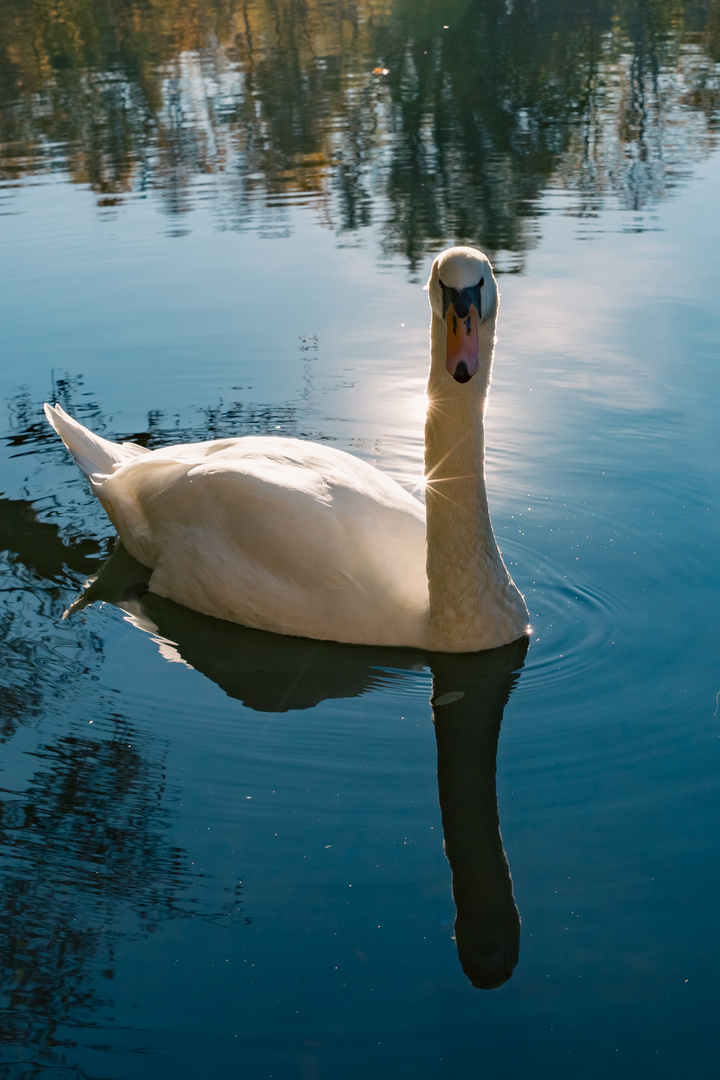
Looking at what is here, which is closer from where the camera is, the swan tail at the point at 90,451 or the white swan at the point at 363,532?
the white swan at the point at 363,532

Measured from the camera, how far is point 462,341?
4.96 meters

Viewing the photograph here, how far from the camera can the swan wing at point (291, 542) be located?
230 inches

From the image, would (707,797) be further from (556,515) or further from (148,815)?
(556,515)

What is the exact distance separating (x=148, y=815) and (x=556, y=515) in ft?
11.1

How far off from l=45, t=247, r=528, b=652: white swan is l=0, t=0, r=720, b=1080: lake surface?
193 millimetres

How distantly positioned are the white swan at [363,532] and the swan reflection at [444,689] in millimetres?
91

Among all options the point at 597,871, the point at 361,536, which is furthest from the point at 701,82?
the point at 597,871

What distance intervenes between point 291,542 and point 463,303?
157cm

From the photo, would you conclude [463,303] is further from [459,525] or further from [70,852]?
[70,852]

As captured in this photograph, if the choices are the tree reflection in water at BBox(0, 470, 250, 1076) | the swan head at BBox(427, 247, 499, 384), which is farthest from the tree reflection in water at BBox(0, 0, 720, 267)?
the tree reflection in water at BBox(0, 470, 250, 1076)

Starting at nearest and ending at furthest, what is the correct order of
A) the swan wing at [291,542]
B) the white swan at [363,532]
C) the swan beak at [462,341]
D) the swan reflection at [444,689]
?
the swan reflection at [444,689] < the swan beak at [462,341] < the white swan at [363,532] < the swan wing at [291,542]

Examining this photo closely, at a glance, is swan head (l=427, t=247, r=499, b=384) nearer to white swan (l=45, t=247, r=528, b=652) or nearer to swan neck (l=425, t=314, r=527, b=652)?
white swan (l=45, t=247, r=528, b=652)

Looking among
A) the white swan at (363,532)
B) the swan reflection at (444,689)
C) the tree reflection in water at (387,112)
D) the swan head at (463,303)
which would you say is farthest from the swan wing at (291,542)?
the tree reflection in water at (387,112)

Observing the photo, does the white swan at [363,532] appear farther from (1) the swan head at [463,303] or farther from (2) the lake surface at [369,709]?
(2) the lake surface at [369,709]
